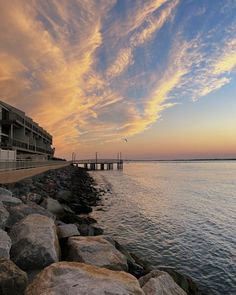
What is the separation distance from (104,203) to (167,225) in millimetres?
9021

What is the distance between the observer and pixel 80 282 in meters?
4.12

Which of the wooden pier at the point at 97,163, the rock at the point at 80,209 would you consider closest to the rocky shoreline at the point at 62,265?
the rock at the point at 80,209

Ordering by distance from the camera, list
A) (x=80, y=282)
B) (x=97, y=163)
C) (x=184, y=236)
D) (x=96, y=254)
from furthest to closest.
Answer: (x=97, y=163) < (x=184, y=236) < (x=96, y=254) < (x=80, y=282)

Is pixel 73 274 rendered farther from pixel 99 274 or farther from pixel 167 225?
pixel 167 225

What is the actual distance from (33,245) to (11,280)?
1.67 m

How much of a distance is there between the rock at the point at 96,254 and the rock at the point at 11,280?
6.13 ft

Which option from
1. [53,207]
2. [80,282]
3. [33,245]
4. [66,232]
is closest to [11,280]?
[80,282]

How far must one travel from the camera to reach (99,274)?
4406 millimetres

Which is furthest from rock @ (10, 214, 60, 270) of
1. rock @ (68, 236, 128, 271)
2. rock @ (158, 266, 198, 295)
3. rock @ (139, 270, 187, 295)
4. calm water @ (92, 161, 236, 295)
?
calm water @ (92, 161, 236, 295)

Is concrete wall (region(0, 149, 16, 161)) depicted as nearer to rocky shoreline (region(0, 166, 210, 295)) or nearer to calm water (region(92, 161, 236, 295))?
calm water (region(92, 161, 236, 295))

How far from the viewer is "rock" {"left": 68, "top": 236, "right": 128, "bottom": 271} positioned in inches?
253

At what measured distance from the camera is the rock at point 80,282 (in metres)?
3.94

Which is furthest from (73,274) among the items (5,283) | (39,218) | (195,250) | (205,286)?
(195,250)

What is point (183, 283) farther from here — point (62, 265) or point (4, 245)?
point (4, 245)
